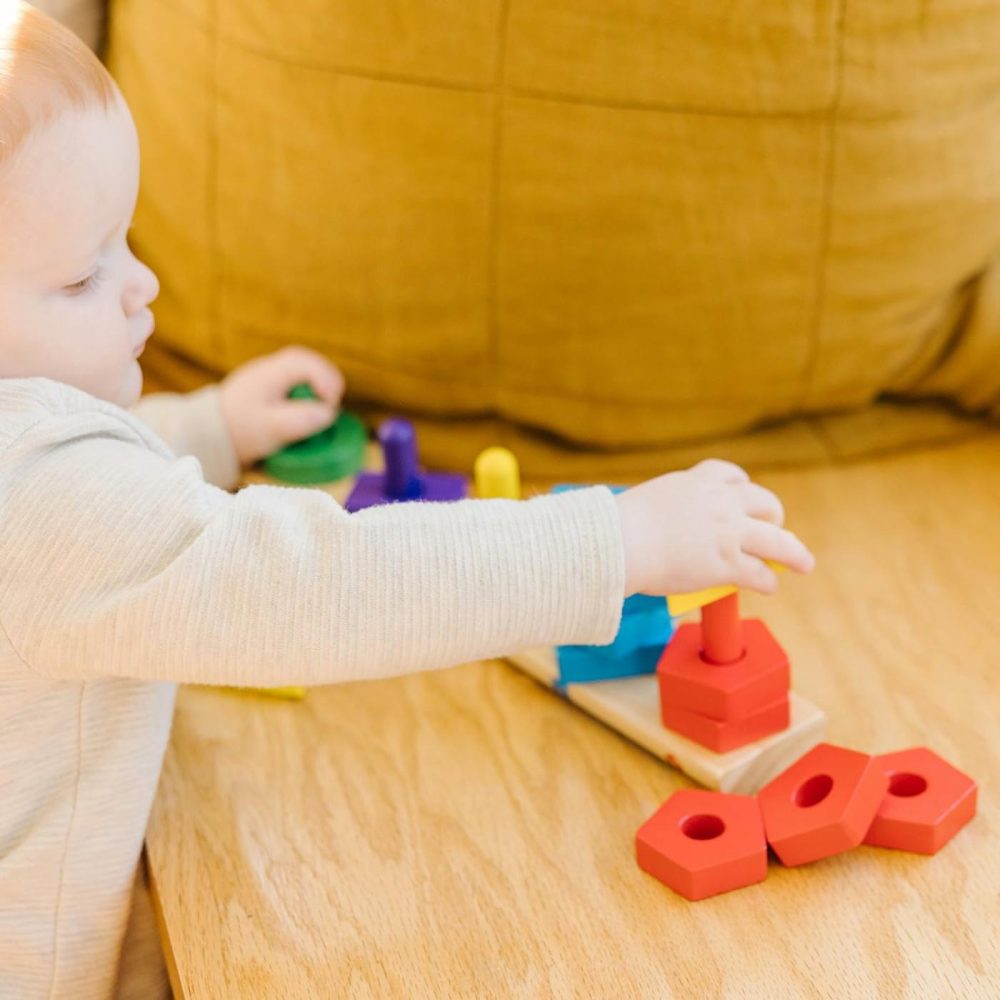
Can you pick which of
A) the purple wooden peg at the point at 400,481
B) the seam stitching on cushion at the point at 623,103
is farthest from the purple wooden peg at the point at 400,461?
the seam stitching on cushion at the point at 623,103

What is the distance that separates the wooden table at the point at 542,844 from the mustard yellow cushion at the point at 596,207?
0.16 meters

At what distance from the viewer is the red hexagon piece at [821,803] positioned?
62 centimetres

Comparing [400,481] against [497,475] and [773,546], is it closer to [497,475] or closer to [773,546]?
[497,475]

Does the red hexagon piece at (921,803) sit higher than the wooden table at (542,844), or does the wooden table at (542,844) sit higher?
the red hexagon piece at (921,803)

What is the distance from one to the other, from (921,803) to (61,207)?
0.50 m

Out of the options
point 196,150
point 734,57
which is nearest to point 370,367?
point 196,150

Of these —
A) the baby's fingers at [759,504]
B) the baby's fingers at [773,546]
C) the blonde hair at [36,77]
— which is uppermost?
the blonde hair at [36,77]

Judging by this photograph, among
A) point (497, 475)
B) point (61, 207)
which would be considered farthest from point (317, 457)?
point (61, 207)

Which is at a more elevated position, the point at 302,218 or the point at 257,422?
the point at 302,218

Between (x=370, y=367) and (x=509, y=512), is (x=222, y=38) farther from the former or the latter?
(x=509, y=512)

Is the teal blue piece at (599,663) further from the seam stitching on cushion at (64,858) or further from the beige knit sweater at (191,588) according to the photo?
the seam stitching on cushion at (64,858)

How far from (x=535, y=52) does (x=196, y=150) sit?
10.8 inches

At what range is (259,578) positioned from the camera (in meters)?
0.60

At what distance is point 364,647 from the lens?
605mm
